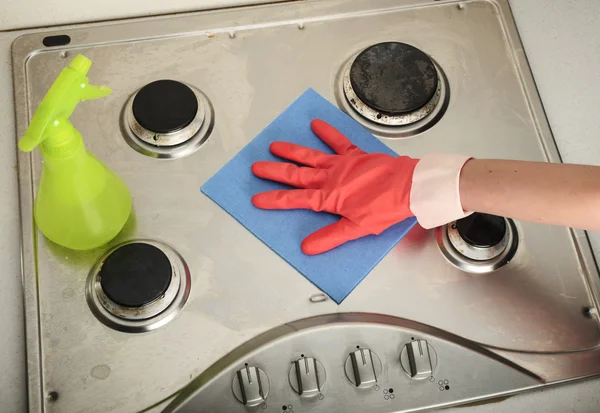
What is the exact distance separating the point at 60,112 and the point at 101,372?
0.36m

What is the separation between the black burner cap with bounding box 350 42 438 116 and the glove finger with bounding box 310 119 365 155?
0.07m

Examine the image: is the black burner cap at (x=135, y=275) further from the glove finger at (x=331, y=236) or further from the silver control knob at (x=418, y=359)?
the silver control knob at (x=418, y=359)

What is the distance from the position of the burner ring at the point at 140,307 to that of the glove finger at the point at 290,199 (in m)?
0.16

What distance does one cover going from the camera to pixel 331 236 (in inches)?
34.2

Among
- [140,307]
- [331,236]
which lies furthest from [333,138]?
[140,307]

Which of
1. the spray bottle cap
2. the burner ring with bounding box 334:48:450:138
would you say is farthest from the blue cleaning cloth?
the spray bottle cap

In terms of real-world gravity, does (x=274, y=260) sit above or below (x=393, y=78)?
below

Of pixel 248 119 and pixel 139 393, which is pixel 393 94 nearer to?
pixel 248 119

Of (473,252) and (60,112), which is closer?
(60,112)

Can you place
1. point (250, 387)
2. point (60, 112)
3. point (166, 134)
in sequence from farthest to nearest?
point (166, 134), point (250, 387), point (60, 112)

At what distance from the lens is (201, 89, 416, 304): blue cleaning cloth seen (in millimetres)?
881

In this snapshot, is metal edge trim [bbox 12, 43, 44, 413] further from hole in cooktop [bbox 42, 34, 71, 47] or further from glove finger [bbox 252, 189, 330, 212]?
glove finger [bbox 252, 189, 330, 212]

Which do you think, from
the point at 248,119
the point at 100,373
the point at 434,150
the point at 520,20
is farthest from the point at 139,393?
the point at 520,20

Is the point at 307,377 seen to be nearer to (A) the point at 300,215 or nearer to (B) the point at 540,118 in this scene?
(A) the point at 300,215
